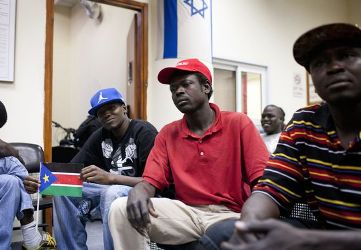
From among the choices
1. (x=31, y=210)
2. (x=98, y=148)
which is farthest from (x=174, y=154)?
(x=31, y=210)

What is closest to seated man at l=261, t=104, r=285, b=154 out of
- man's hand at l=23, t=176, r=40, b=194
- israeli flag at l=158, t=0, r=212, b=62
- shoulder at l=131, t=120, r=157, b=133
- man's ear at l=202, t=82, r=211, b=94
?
israeli flag at l=158, t=0, r=212, b=62

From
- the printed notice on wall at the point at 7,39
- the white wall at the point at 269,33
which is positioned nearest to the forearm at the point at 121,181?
the printed notice on wall at the point at 7,39

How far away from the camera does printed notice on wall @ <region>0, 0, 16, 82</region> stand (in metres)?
3.21

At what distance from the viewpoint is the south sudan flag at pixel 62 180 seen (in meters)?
2.02

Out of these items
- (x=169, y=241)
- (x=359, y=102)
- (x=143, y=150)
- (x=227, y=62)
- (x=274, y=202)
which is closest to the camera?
(x=359, y=102)

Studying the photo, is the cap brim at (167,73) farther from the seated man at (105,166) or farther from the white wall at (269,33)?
the white wall at (269,33)

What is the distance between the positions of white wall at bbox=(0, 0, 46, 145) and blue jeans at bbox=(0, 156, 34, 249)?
996 millimetres

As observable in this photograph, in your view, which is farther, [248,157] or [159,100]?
[159,100]

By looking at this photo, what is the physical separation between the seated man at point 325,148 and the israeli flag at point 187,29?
8.74 ft

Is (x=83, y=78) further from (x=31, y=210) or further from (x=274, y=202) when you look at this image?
(x=274, y=202)

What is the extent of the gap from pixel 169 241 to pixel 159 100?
2.51m

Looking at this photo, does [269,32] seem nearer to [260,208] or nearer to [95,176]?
[95,176]

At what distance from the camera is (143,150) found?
2174 millimetres

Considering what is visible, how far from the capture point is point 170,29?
387 cm
